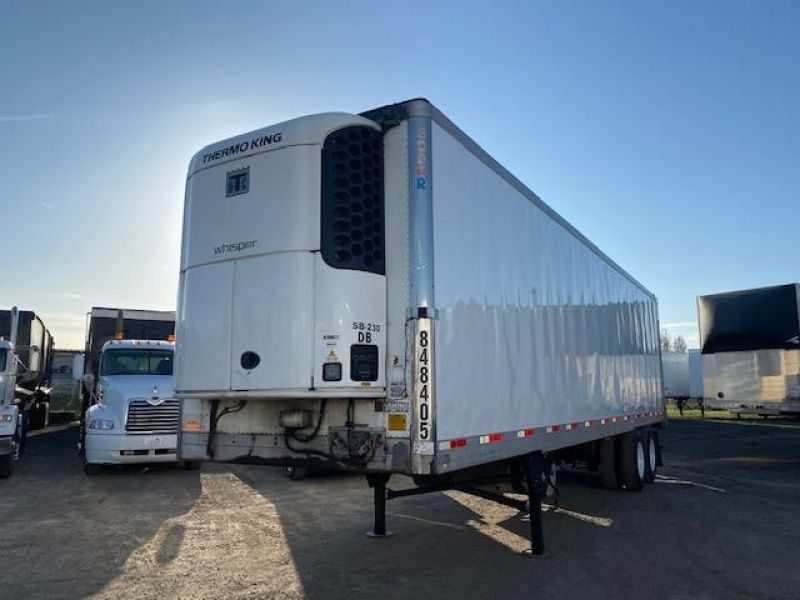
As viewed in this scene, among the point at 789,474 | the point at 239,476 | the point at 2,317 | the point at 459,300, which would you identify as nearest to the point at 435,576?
the point at 459,300

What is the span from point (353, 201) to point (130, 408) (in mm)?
8756

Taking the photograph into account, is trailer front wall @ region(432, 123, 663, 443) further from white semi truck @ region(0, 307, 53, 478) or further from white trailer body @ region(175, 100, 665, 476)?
white semi truck @ region(0, 307, 53, 478)

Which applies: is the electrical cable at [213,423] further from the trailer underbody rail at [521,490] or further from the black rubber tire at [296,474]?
the black rubber tire at [296,474]

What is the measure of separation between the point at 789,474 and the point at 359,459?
12.1 metres

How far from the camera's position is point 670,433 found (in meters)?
24.8

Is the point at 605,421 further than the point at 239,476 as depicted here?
No

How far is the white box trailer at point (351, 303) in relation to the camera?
523 centimetres

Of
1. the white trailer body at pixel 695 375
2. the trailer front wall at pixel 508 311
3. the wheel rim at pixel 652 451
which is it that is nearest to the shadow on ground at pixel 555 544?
the wheel rim at pixel 652 451

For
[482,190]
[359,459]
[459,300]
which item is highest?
[482,190]

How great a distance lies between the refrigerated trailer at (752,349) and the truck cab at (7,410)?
17.6 m

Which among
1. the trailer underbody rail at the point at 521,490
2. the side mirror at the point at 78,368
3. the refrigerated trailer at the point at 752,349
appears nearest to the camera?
the trailer underbody rail at the point at 521,490

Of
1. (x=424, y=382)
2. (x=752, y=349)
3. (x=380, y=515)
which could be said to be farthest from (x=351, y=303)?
(x=752, y=349)

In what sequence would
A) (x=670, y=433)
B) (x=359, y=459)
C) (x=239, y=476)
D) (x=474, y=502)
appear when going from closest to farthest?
(x=359, y=459), (x=474, y=502), (x=239, y=476), (x=670, y=433)

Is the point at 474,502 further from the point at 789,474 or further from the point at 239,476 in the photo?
the point at 789,474
